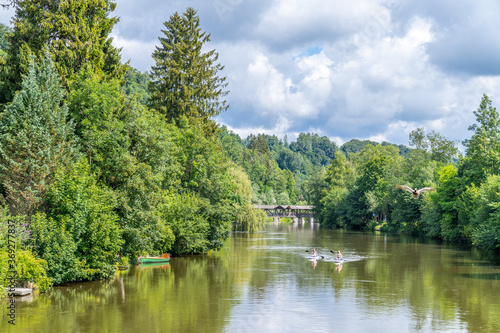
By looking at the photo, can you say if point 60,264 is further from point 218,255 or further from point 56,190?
point 218,255

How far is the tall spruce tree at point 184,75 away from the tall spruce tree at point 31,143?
23273 millimetres

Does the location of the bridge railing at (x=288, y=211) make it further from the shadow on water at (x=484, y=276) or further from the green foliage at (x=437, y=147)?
the shadow on water at (x=484, y=276)

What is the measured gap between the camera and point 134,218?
3303 centimetres

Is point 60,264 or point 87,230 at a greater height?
point 87,230

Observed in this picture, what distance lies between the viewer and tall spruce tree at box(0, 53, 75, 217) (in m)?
26.9

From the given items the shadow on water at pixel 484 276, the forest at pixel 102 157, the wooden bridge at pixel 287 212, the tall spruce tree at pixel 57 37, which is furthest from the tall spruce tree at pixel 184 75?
the wooden bridge at pixel 287 212

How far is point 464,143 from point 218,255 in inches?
1629

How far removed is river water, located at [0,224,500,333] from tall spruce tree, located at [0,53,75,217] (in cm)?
566

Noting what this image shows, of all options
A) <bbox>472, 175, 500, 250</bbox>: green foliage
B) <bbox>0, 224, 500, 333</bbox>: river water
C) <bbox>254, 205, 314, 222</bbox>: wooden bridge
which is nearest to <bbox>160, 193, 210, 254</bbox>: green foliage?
<bbox>0, 224, 500, 333</bbox>: river water

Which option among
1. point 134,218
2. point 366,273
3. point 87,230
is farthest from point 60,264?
point 366,273

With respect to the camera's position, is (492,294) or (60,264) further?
(492,294)

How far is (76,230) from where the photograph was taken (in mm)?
27312

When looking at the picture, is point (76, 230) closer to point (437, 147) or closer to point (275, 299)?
point (275, 299)

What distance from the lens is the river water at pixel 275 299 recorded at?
21.2 metres
